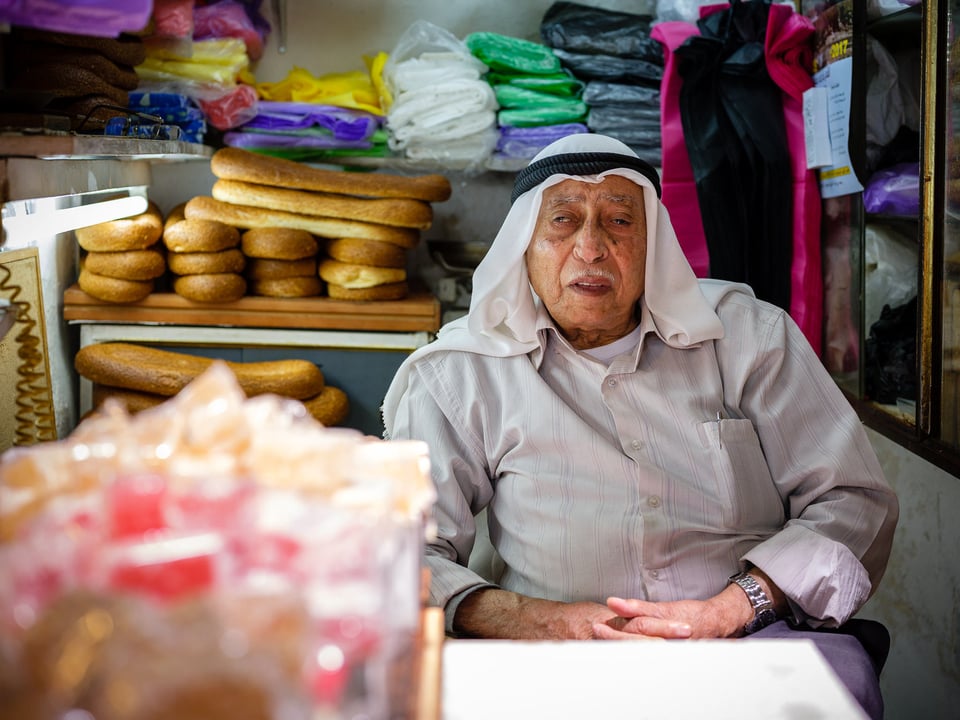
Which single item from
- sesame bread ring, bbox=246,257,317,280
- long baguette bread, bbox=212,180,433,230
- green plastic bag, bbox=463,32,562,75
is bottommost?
sesame bread ring, bbox=246,257,317,280

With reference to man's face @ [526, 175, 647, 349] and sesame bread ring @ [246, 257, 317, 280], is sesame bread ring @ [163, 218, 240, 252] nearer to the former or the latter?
sesame bread ring @ [246, 257, 317, 280]

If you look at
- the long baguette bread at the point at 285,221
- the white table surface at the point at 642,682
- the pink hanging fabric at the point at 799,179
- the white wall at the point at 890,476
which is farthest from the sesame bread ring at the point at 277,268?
the white table surface at the point at 642,682

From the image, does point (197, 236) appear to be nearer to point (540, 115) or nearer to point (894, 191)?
point (540, 115)

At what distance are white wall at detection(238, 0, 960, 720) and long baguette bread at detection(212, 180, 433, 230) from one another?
1.96 ft

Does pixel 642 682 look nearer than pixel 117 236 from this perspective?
Yes

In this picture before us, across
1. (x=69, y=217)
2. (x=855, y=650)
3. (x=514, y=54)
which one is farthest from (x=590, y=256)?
(x=514, y=54)

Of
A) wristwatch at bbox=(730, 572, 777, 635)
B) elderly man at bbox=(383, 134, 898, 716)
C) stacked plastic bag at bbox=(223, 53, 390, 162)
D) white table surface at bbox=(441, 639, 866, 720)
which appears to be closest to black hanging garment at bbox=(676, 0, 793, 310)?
elderly man at bbox=(383, 134, 898, 716)

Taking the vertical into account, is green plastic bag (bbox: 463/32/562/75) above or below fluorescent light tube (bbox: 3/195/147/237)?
above

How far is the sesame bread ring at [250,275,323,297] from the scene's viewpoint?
3039 millimetres

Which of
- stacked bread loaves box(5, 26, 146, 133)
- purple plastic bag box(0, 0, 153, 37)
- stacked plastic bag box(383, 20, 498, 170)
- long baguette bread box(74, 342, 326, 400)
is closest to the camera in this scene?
purple plastic bag box(0, 0, 153, 37)

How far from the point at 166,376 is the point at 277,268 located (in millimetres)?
507

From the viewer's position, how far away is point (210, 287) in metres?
2.94

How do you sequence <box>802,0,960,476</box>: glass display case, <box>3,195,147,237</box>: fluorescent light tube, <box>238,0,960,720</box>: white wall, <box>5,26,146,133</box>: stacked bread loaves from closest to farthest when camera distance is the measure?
1. <box>3,195,147,237</box>: fluorescent light tube
2. <box>5,26,146,133</box>: stacked bread loaves
3. <box>802,0,960,476</box>: glass display case
4. <box>238,0,960,720</box>: white wall

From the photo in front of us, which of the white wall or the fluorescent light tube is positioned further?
the white wall
